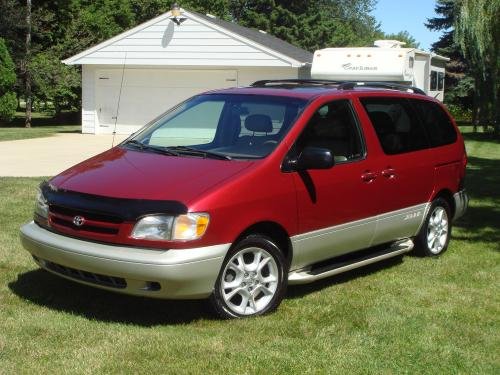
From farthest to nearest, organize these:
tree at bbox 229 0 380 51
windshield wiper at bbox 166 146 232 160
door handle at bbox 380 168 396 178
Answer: tree at bbox 229 0 380 51
door handle at bbox 380 168 396 178
windshield wiper at bbox 166 146 232 160

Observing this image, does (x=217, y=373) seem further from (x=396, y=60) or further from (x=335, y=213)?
(x=396, y=60)

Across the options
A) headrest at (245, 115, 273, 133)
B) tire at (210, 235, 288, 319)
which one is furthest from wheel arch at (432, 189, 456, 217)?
tire at (210, 235, 288, 319)

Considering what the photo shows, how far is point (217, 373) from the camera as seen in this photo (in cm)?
423

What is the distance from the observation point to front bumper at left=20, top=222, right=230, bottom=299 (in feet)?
15.5

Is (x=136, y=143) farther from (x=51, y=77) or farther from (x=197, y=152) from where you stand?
(x=51, y=77)

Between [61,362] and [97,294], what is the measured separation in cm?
142

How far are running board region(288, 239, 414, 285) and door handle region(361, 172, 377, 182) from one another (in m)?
0.72

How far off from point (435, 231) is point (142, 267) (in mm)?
3782

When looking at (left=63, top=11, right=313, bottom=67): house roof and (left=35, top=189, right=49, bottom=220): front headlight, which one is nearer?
(left=35, top=189, right=49, bottom=220): front headlight

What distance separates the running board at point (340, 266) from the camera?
5605 millimetres

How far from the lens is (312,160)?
5434mm

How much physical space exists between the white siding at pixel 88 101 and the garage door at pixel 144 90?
181mm

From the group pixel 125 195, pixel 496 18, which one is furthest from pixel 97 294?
pixel 496 18

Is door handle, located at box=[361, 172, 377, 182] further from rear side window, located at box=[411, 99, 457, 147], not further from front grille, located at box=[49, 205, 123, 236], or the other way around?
front grille, located at box=[49, 205, 123, 236]
